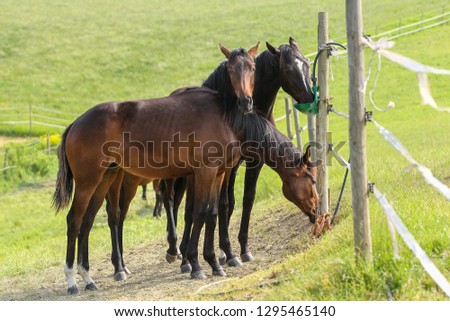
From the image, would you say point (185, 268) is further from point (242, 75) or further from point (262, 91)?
point (242, 75)

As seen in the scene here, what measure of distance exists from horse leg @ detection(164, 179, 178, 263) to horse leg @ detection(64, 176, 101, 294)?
4.98ft

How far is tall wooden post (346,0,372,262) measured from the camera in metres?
5.74

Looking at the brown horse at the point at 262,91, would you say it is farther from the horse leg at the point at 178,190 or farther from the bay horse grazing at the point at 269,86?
the horse leg at the point at 178,190

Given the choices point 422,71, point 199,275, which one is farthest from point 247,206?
point 422,71

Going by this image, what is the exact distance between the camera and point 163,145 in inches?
336

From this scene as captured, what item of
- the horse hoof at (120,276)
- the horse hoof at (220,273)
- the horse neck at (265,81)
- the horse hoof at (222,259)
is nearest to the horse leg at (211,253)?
the horse hoof at (220,273)

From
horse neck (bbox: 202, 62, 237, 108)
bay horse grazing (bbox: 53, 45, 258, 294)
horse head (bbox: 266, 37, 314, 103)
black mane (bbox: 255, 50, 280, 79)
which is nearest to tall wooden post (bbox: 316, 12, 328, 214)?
horse head (bbox: 266, 37, 314, 103)

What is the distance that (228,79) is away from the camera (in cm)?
→ 864

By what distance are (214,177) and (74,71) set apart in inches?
1146

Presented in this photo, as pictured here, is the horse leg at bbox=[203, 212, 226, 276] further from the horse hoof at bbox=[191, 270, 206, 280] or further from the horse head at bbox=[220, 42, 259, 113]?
the horse head at bbox=[220, 42, 259, 113]

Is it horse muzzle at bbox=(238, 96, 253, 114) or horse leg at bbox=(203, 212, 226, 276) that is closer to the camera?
horse muzzle at bbox=(238, 96, 253, 114)

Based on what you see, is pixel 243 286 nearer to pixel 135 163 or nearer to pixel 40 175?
pixel 135 163

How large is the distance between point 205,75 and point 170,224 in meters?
23.4

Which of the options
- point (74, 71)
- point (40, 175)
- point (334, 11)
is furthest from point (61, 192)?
point (334, 11)
